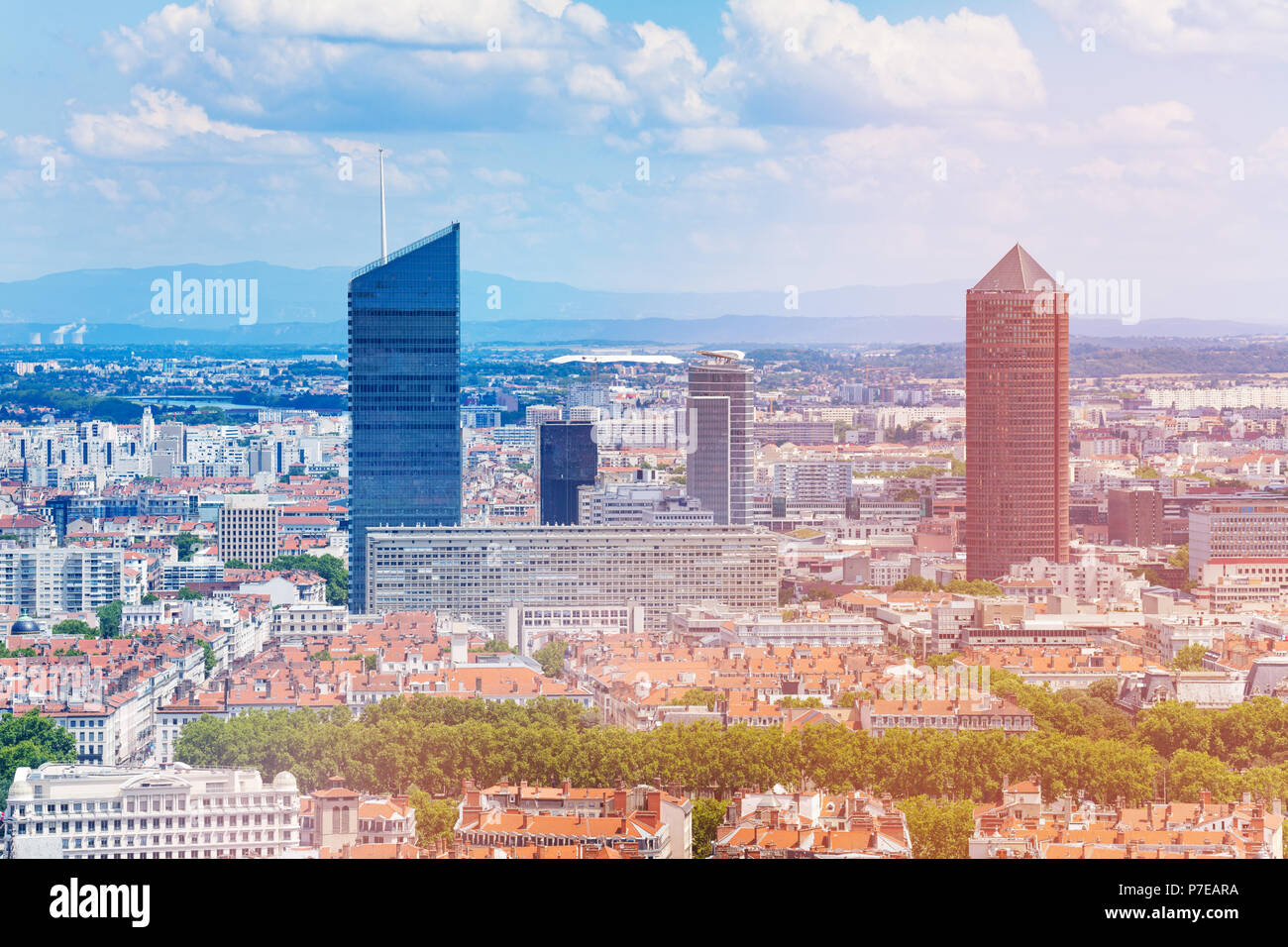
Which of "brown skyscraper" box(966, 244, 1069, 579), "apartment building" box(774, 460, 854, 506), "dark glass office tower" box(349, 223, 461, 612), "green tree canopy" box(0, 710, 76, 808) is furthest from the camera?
"apartment building" box(774, 460, 854, 506)

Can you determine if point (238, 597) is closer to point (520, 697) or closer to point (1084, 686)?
point (520, 697)

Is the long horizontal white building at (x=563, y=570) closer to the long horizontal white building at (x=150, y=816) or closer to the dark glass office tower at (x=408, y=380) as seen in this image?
the dark glass office tower at (x=408, y=380)

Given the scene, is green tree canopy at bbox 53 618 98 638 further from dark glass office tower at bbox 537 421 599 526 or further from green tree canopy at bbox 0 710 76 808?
dark glass office tower at bbox 537 421 599 526

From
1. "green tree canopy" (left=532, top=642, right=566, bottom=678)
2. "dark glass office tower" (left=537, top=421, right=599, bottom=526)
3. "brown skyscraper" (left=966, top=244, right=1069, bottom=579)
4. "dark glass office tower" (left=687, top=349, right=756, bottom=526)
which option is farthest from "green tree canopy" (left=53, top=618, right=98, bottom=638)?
"brown skyscraper" (left=966, top=244, right=1069, bottom=579)

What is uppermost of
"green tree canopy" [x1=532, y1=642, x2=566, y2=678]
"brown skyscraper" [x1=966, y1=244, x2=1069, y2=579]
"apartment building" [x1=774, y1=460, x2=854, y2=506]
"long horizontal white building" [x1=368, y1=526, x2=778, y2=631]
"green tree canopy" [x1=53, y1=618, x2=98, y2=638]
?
"brown skyscraper" [x1=966, y1=244, x2=1069, y2=579]

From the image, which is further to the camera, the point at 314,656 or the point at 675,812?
the point at 314,656

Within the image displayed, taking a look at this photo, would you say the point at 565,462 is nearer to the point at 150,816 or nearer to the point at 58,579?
the point at 58,579
